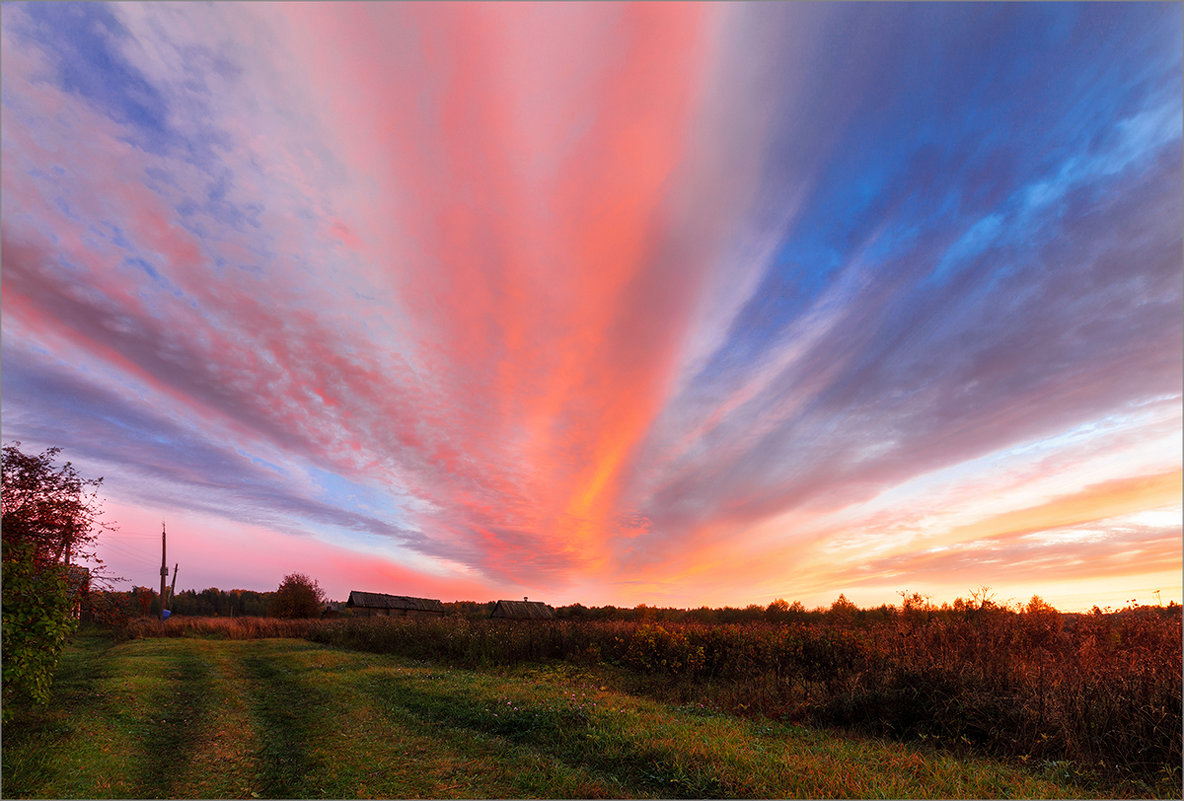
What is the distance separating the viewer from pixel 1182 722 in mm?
8008

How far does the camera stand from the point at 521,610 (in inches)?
2222

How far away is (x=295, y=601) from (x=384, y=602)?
346 inches

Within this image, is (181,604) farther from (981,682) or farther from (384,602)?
(981,682)

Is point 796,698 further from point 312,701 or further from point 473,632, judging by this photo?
point 473,632

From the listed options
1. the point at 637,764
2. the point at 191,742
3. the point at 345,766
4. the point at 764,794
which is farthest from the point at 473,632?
the point at 764,794

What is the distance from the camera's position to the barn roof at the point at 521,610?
5481 centimetres

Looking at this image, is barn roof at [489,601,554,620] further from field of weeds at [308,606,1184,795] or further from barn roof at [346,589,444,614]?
field of weeds at [308,606,1184,795]

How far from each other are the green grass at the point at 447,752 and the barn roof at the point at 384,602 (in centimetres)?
4520

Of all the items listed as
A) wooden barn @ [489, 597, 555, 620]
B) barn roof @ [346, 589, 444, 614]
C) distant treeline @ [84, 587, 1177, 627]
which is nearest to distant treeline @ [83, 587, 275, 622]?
distant treeline @ [84, 587, 1177, 627]

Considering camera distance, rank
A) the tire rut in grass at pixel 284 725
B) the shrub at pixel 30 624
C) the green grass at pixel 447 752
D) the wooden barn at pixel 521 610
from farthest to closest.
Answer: the wooden barn at pixel 521 610
the shrub at pixel 30 624
the tire rut in grass at pixel 284 725
the green grass at pixel 447 752

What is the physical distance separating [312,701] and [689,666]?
12066 millimetres

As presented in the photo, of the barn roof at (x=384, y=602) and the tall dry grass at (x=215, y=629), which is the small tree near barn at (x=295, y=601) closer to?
the barn roof at (x=384, y=602)

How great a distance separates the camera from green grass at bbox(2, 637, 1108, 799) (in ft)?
23.2

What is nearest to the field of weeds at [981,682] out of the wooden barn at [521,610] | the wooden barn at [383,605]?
the wooden barn at [521,610]
